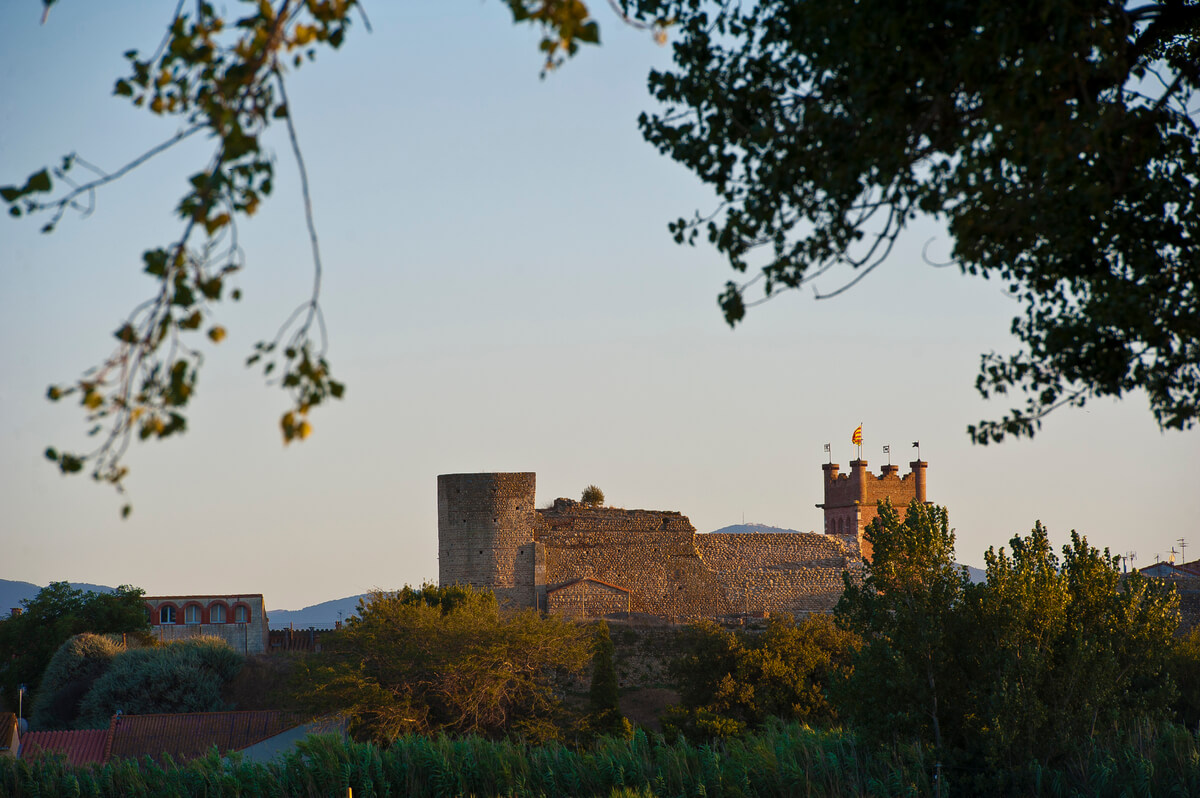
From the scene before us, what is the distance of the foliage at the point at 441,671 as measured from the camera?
86.2 feet

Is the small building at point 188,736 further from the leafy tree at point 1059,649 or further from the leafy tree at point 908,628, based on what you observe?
the leafy tree at point 1059,649

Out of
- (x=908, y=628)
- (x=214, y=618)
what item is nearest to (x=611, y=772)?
(x=908, y=628)

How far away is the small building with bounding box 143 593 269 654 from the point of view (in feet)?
134

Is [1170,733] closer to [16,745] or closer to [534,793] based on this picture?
[534,793]

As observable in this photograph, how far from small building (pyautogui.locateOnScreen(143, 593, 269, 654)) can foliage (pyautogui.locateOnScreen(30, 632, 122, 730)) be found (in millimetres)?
4293

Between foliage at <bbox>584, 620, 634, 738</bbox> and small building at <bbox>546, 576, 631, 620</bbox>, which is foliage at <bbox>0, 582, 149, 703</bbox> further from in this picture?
foliage at <bbox>584, 620, 634, 738</bbox>

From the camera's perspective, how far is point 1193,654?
25141 millimetres

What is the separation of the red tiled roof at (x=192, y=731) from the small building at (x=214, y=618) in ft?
43.8

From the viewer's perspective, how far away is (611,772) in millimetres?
17812

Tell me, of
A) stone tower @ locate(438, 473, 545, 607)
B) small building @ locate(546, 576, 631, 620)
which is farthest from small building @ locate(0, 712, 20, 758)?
small building @ locate(546, 576, 631, 620)

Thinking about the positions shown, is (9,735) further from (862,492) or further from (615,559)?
(862,492)

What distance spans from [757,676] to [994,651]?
11502mm

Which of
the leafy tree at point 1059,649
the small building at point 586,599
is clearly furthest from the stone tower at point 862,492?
the leafy tree at point 1059,649

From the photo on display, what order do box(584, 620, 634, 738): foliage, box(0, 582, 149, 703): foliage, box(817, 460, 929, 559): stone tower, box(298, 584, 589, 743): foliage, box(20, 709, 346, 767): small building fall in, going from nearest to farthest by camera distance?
box(20, 709, 346, 767): small building
box(298, 584, 589, 743): foliage
box(584, 620, 634, 738): foliage
box(0, 582, 149, 703): foliage
box(817, 460, 929, 559): stone tower
